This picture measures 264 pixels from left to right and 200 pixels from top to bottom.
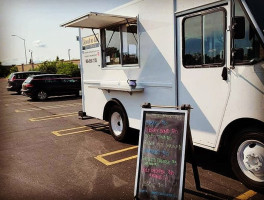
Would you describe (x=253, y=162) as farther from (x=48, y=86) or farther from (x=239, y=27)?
(x=48, y=86)

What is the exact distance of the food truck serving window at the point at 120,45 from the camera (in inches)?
231

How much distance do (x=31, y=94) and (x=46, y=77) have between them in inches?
55.7

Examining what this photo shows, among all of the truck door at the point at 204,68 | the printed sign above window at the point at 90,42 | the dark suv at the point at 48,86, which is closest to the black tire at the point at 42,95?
the dark suv at the point at 48,86

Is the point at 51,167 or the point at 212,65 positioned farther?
the point at 51,167

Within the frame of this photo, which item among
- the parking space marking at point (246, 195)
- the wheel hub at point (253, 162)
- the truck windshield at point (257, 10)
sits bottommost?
the parking space marking at point (246, 195)

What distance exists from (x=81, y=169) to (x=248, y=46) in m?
3.46

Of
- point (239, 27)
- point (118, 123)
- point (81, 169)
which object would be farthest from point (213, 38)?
point (118, 123)

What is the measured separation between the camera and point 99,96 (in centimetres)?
707

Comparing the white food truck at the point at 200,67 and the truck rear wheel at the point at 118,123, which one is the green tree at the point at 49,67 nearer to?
the truck rear wheel at the point at 118,123

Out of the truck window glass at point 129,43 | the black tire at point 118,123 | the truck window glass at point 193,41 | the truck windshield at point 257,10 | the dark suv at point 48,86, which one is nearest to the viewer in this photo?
the truck windshield at point 257,10

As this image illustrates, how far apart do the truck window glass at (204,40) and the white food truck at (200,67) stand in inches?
0.6

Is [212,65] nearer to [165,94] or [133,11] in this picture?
[165,94]

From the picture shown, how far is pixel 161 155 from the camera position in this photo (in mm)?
3539

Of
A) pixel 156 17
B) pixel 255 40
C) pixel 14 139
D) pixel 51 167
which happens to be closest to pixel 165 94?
pixel 156 17
